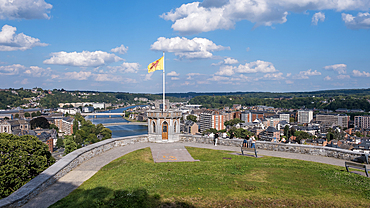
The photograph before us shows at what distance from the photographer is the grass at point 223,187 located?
8.66m

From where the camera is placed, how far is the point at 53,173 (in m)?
11.5

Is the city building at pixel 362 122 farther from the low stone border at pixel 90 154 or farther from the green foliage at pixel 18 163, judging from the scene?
the green foliage at pixel 18 163

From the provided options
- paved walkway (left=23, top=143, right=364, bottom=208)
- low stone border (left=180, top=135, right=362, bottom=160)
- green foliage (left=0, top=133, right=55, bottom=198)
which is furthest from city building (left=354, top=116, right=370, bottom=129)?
green foliage (left=0, top=133, right=55, bottom=198)

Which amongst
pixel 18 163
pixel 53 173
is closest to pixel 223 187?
pixel 53 173

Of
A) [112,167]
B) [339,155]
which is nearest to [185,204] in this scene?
[112,167]

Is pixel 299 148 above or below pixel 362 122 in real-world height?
above

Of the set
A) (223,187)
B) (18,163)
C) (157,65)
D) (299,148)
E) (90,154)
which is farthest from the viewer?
(157,65)

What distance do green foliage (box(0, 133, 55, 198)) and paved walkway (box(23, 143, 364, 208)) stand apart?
496cm

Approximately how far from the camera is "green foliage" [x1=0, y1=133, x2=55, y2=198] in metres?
16.9

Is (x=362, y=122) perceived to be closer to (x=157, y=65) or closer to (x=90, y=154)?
(x=157, y=65)

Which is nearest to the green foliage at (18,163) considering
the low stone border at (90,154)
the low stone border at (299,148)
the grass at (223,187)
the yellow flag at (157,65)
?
the low stone border at (90,154)

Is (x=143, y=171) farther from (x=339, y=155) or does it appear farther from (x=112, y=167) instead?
(x=339, y=155)

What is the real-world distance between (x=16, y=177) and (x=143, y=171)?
10.6m

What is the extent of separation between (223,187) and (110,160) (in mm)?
8634
